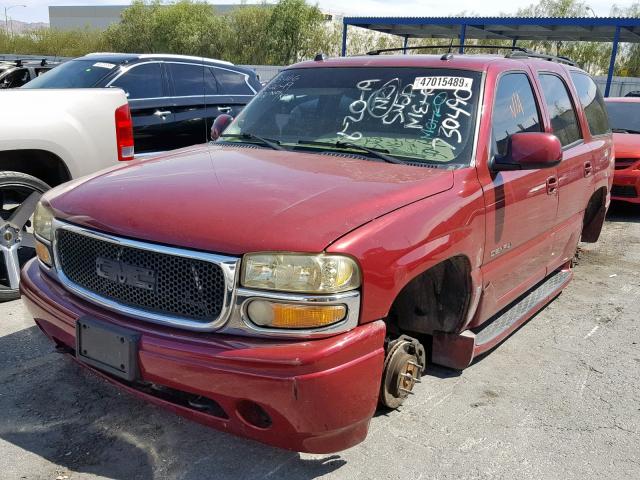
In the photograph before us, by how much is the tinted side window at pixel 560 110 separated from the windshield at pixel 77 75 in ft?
15.9

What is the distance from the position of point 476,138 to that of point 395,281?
1196mm

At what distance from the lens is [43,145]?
445cm

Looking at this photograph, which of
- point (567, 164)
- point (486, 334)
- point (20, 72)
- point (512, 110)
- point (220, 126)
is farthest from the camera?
point (20, 72)

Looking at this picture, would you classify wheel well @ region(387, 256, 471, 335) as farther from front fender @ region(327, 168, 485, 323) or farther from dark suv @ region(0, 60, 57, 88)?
dark suv @ region(0, 60, 57, 88)

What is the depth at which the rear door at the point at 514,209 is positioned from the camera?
10.8 ft

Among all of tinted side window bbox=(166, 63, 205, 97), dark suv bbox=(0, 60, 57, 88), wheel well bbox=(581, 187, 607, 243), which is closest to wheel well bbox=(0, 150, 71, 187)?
Answer: tinted side window bbox=(166, 63, 205, 97)

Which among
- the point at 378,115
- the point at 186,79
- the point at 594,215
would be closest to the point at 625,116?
the point at 594,215

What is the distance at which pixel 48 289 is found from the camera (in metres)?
2.90

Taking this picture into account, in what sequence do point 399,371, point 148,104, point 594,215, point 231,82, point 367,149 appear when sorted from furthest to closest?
point 231,82 < point 148,104 < point 594,215 < point 367,149 < point 399,371

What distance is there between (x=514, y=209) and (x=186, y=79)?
17.5 ft

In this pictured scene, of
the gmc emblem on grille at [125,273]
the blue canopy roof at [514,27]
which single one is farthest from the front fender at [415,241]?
the blue canopy roof at [514,27]

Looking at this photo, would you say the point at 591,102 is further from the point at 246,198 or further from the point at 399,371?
the point at 246,198

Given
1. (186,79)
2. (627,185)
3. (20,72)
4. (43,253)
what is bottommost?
(627,185)

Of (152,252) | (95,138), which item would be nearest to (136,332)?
(152,252)
